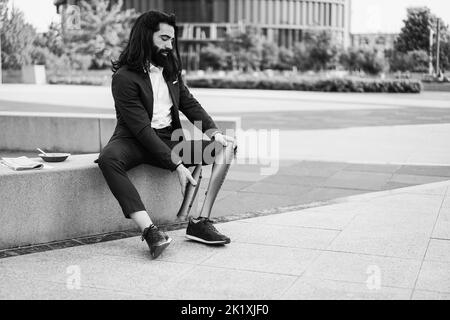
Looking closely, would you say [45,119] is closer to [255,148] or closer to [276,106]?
[255,148]

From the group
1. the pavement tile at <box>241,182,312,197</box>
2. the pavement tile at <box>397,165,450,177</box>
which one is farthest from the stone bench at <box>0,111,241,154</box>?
the pavement tile at <box>397,165,450,177</box>

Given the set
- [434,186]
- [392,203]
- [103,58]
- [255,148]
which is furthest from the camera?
[103,58]

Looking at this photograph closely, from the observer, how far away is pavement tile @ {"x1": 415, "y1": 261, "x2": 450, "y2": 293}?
4230 millimetres

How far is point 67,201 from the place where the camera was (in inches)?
213

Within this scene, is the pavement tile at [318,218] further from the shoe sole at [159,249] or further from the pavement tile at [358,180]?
the shoe sole at [159,249]

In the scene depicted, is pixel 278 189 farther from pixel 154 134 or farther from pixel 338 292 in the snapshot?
pixel 338 292

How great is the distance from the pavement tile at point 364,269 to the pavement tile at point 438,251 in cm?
19

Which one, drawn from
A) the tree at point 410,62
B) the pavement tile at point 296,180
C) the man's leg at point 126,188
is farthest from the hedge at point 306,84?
the man's leg at point 126,188

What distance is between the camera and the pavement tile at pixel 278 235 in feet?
17.6

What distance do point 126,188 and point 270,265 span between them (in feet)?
3.99

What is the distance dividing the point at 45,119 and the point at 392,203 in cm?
581

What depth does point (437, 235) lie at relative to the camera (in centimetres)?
560

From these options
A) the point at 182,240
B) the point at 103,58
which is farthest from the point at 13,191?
the point at 103,58

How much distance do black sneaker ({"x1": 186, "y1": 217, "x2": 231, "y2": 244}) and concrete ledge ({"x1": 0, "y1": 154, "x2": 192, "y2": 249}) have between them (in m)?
0.64
